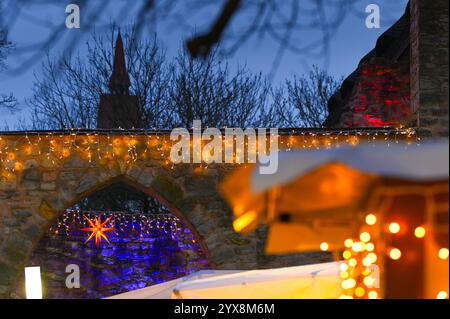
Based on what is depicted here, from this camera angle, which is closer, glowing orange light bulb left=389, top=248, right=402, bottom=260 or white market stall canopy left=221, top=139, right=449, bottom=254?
white market stall canopy left=221, top=139, right=449, bottom=254

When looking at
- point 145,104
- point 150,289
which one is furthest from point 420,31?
point 145,104

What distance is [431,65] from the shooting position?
8.50 meters

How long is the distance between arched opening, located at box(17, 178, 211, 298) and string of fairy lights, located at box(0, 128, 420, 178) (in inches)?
154

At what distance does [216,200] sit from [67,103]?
11297mm

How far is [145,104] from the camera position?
1772 centimetres

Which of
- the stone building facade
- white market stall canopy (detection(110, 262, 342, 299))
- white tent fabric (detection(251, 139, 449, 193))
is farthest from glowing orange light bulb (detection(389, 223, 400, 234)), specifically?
the stone building facade

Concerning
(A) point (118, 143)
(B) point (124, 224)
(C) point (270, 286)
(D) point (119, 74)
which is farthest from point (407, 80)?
(D) point (119, 74)

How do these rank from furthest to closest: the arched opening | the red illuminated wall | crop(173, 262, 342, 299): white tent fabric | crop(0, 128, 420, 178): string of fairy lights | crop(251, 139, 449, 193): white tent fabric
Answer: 1. the arched opening
2. the red illuminated wall
3. crop(0, 128, 420, 178): string of fairy lights
4. crop(173, 262, 342, 299): white tent fabric
5. crop(251, 139, 449, 193): white tent fabric

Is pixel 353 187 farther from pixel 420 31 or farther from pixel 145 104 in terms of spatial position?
pixel 145 104

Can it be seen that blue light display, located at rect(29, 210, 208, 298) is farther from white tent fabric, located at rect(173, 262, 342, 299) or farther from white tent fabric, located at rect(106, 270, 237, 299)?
white tent fabric, located at rect(173, 262, 342, 299)

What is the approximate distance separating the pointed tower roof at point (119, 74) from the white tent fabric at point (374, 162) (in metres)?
15.2

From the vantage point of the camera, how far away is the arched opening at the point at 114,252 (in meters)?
12.3

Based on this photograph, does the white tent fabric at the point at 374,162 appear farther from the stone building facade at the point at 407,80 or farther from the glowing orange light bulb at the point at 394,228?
the stone building facade at the point at 407,80

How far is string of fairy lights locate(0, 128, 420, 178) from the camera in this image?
8453 millimetres
